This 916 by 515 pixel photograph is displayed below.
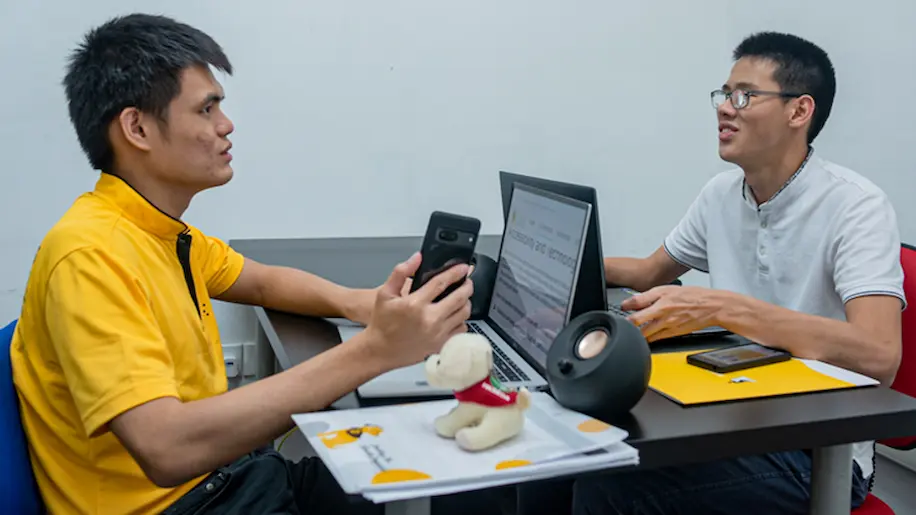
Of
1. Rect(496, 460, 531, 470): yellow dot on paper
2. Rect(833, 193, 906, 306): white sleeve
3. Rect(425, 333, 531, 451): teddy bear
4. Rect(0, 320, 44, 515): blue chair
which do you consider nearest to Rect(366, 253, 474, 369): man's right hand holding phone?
Rect(425, 333, 531, 451): teddy bear

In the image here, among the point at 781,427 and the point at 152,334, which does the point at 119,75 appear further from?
the point at 781,427

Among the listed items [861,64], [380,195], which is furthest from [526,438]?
[861,64]

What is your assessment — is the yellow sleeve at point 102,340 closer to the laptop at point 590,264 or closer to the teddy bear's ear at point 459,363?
the teddy bear's ear at point 459,363

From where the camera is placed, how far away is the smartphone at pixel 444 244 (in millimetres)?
1029

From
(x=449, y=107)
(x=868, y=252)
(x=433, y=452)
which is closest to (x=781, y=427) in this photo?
(x=433, y=452)

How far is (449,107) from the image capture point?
8.31 ft

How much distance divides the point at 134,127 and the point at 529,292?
2.02 feet

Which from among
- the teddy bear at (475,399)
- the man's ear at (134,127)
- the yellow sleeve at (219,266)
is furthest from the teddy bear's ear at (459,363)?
the yellow sleeve at (219,266)

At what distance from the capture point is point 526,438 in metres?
0.84

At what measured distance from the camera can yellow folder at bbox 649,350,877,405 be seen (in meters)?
1.00

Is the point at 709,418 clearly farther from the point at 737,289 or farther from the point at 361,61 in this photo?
the point at 361,61

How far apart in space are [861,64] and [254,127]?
71.0 inches

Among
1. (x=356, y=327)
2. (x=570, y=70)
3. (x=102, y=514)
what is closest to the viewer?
(x=102, y=514)

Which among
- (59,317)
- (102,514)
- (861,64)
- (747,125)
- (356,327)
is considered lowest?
(102,514)
